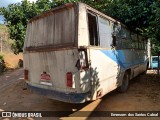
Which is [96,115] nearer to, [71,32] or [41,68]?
[41,68]

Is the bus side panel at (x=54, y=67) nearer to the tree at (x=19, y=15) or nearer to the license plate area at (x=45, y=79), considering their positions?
the license plate area at (x=45, y=79)

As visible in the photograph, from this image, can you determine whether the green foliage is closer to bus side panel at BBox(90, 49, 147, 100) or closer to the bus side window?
bus side panel at BBox(90, 49, 147, 100)

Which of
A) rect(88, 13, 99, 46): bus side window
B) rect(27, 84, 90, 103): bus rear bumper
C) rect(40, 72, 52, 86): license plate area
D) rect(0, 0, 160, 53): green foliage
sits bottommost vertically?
rect(27, 84, 90, 103): bus rear bumper

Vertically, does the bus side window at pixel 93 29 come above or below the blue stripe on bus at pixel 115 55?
above

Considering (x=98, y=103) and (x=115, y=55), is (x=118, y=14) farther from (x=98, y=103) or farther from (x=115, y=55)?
(x=98, y=103)

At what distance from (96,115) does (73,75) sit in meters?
1.67

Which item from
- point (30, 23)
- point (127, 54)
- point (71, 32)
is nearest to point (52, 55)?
point (71, 32)

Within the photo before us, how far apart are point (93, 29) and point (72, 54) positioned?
3.80 ft

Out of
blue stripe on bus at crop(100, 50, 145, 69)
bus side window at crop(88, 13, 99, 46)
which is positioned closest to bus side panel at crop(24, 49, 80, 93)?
bus side window at crop(88, 13, 99, 46)

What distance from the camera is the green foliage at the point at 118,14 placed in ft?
29.0

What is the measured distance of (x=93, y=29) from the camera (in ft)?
19.4

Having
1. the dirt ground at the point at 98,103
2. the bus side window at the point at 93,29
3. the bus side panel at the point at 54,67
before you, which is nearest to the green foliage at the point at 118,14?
the dirt ground at the point at 98,103

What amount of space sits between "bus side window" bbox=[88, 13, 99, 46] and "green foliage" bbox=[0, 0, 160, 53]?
125 inches

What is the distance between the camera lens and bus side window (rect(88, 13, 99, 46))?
225 inches
